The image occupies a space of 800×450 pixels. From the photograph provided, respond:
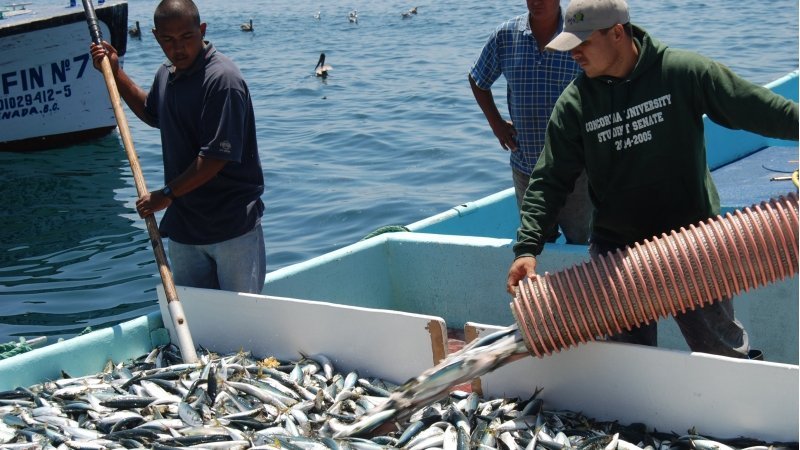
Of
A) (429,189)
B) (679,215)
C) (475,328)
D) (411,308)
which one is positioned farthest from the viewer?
(429,189)

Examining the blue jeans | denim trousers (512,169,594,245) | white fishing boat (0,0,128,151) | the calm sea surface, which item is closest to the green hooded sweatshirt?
denim trousers (512,169,594,245)

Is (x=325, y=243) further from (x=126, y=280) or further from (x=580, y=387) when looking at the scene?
(x=580, y=387)

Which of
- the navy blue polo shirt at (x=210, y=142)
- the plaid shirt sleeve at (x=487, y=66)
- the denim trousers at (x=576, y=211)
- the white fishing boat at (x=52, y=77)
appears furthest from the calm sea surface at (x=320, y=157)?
the denim trousers at (x=576, y=211)

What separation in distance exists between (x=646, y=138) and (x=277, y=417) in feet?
6.45

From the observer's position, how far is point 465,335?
15.2 ft

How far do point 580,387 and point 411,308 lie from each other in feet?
7.84

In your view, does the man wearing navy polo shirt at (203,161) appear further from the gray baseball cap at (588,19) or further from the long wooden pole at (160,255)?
the gray baseball cap at (588,19)

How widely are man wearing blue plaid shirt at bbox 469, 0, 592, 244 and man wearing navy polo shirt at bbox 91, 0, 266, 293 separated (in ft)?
4.81

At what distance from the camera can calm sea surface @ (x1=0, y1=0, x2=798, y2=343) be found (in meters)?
10.9

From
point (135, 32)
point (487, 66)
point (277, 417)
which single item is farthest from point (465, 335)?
point (135, 32)

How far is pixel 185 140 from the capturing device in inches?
203

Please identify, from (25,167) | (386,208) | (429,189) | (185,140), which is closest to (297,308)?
(185,140)

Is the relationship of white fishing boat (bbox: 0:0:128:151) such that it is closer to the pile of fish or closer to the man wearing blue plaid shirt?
the man wearing blue plaid shirt

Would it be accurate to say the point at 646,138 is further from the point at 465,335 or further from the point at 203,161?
the point at 203,161
